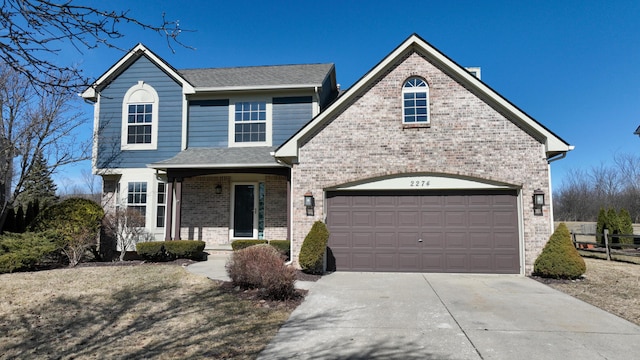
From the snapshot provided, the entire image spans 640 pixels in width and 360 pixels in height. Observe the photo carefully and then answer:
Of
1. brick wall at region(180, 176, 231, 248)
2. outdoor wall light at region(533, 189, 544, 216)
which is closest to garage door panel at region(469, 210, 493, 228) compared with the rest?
outdoor wall light at region(533, 189, 544, 216)

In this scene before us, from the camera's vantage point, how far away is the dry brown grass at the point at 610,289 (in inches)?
296

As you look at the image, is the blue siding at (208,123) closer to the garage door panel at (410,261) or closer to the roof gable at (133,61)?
the roof gable at (133,61)

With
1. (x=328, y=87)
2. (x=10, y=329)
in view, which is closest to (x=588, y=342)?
(x=10, y=329)

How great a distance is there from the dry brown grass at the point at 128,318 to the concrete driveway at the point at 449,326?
0.78 metres

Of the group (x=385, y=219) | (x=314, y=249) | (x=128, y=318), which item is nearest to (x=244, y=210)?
(x=314, y=249)

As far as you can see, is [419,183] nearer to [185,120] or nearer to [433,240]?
[433,240]

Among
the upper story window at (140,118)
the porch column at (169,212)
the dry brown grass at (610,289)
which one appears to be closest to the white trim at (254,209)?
the porch column at (169,212)

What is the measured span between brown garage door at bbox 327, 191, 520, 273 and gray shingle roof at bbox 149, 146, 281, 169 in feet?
10.4

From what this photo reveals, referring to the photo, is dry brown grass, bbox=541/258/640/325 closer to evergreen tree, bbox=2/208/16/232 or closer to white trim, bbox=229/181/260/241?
white trim, bbox=229/181/260/241

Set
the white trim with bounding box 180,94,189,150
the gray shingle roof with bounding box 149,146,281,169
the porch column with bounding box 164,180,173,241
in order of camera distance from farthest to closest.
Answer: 1. the white trim with bounding box 180,94,189,150
2. the porch column with bounding box 164,180,173,241
3. the gray shingle roof with bounding box 149,146,281,169

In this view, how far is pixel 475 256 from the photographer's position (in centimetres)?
1115

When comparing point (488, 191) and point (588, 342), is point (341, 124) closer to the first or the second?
point (488, 191)

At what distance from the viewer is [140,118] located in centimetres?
1505

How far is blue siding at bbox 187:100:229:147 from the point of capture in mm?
14984
